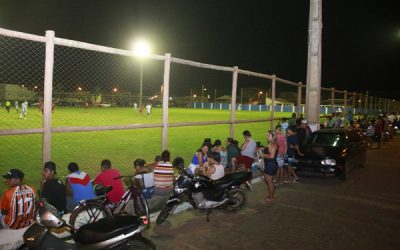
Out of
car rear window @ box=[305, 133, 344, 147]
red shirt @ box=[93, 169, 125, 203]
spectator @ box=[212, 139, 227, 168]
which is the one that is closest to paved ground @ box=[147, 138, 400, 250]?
red shirt @ box=[93, 169, 125, 203]

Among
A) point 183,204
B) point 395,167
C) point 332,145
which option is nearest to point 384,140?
point 395,167

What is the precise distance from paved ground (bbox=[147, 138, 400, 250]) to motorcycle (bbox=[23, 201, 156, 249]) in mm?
1462

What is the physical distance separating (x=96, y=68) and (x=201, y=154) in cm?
315

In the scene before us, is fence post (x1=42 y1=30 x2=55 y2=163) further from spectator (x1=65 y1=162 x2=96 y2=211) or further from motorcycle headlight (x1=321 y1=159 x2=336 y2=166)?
motorcycle headlight (x1=321 y1=159 x2=336 y2=166)

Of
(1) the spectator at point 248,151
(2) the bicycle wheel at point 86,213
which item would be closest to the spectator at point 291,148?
(1) the spectator at point 248,151

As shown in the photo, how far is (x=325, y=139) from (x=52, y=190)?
8.97 m

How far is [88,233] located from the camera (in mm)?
4289

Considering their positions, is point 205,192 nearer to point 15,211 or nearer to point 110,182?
point 110,182

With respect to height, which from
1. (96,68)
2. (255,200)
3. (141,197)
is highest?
(96,68)

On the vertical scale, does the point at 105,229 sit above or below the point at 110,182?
below

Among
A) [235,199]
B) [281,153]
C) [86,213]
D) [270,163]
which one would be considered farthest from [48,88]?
[281,153]

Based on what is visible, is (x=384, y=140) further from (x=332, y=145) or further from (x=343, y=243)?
(x=343, y=243)

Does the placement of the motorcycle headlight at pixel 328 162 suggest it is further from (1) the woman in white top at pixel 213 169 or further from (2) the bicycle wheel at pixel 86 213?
(2) the bicycle wheel at pixel 86 213

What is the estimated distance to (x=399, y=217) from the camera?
7629 millimetres
